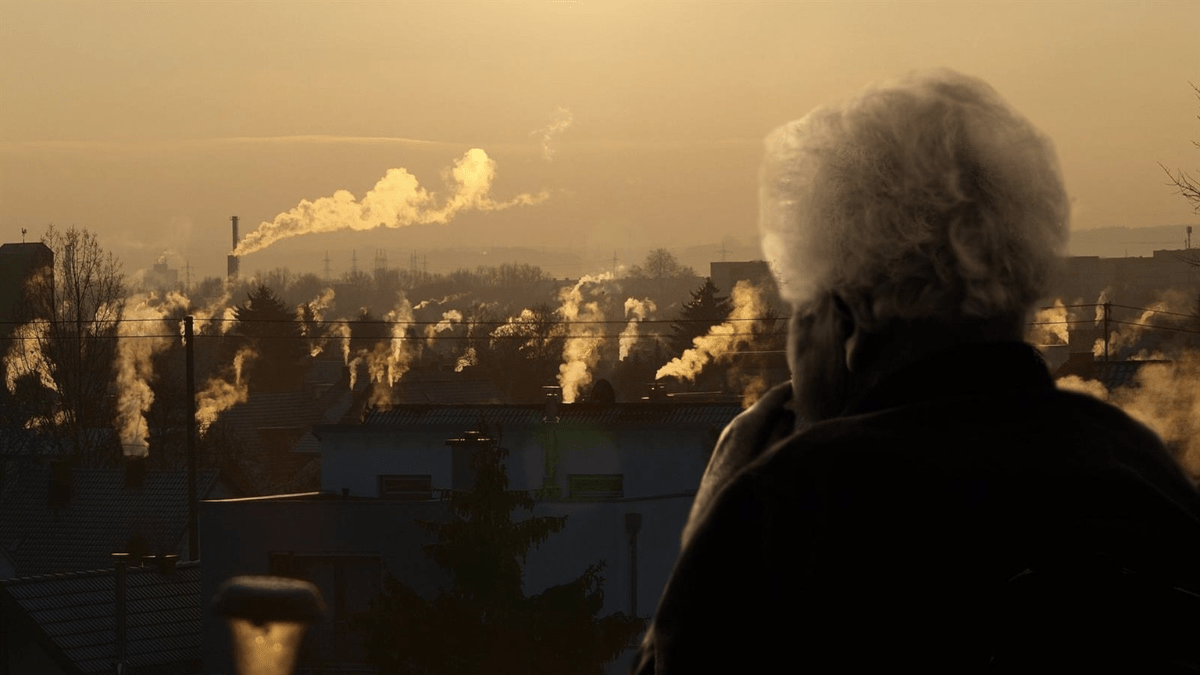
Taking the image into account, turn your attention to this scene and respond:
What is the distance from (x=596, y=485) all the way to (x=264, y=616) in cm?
2847

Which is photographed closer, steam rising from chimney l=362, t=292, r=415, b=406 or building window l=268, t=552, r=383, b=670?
building window l=268, t=552, r=383, b=670

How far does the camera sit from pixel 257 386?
109625mm

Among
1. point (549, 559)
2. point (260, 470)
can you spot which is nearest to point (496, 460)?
point (549, 559)

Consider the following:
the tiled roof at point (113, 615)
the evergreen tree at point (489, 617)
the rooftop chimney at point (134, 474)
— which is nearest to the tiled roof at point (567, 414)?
the tiled roof at point (113, 615)

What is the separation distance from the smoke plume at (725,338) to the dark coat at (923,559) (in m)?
67.4

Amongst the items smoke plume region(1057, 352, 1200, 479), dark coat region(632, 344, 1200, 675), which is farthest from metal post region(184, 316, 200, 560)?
dark coat region(632, 344, 1200, 675)

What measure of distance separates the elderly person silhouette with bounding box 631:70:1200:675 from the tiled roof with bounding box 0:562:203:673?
32.3 m

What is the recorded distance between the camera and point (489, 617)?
2408 cm

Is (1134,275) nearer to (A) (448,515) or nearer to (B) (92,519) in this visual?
(B) (92,519)

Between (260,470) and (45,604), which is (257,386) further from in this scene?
(45,604)

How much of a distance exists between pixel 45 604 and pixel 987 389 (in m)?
33.3

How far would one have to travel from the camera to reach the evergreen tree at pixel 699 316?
97.0 metres

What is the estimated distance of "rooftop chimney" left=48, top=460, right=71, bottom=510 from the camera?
54.8m

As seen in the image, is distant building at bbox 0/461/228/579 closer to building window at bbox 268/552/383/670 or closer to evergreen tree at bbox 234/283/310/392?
building window at bbox 268/552/383/670
